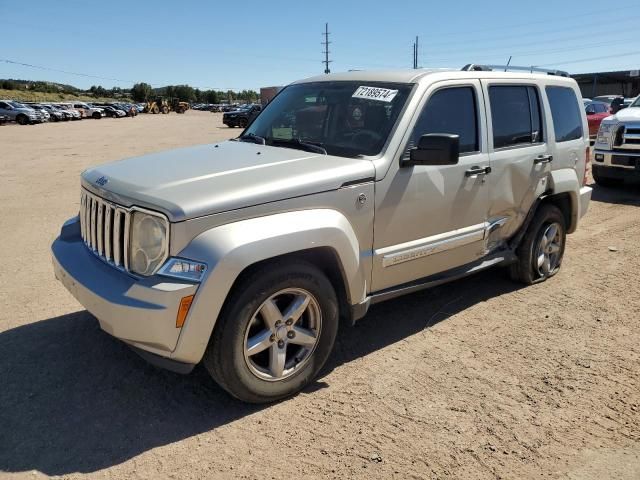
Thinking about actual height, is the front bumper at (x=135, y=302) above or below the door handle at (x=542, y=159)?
below

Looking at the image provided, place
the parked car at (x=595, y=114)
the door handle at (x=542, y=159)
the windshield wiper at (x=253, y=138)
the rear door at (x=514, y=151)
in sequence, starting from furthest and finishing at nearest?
the parked car at (x=595, y=114) < the door handle at (x=542, y=159) < the rear door at (x=514, y=151) < the windshield wiper at (x=253, y=138)

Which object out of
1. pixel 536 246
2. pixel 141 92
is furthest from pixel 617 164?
pixel 141 92

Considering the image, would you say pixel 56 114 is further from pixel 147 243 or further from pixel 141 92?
pixel 141 92

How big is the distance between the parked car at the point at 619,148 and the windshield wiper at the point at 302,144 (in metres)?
7.98

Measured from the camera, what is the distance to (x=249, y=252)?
2.82 meters

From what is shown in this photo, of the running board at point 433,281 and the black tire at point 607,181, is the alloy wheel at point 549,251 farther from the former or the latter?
the black tire at point 607,181

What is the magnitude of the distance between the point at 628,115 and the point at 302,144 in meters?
8.73

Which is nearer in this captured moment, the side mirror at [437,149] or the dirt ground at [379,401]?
the dirt ground at [379,401]

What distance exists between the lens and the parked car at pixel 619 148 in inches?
376

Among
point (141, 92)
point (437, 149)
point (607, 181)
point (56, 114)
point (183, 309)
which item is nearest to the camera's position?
point (183, 309)

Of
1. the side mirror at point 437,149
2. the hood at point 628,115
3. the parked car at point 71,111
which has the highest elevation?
the parked car at point 71,111

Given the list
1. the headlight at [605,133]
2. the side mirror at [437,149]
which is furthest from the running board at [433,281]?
the headlight at [605,133]

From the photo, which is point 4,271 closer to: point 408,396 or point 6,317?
point 6,317

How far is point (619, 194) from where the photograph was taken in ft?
33.1
